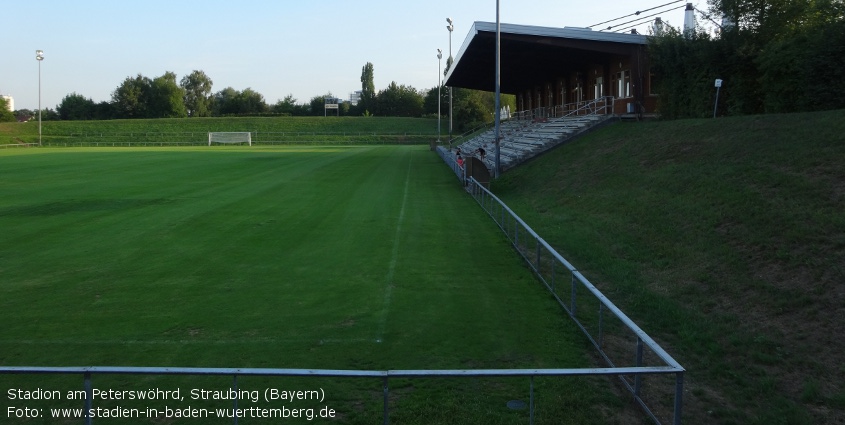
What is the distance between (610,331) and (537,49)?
31.0 meters

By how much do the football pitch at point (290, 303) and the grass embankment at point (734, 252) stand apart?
4.55 ft

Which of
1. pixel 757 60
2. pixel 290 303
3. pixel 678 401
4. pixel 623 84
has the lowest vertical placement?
pixel 290 303

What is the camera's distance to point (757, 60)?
2347 centimetres

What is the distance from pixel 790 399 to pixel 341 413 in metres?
4.40

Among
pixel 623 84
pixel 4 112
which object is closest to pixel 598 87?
pixel 623 84

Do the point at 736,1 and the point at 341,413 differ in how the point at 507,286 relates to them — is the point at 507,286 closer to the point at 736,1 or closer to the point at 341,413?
the point at 341,413

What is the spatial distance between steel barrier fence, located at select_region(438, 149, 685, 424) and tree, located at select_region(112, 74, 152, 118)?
129 m

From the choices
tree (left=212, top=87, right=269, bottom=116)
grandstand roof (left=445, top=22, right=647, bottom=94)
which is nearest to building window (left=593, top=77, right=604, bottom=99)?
grandstand roof (left=445, top=22, right=647, bottom=94)

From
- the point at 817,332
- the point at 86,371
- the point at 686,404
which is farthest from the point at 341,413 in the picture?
the point at 817,332

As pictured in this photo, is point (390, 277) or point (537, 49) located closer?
point (390, 277)

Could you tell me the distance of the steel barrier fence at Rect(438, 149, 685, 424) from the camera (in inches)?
236

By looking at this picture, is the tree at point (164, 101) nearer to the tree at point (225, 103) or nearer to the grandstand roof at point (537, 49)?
the tree at point (225, 103)

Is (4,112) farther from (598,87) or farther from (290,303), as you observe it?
(290,303)

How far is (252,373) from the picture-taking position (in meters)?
Answer: 4.82
